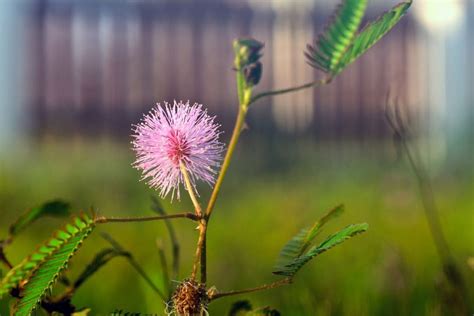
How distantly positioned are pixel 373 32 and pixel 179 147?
0.28m

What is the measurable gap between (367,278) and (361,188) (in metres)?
3.91

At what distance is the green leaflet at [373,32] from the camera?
3.26 ft

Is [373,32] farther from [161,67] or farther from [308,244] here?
[161,67]

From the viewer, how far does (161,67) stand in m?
13.6

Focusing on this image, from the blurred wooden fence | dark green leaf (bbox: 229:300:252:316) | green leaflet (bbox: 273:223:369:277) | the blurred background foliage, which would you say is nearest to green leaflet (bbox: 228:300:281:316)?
dark green leaf (bbox: 229:300:252:316)

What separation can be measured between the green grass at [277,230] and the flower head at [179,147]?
61cm

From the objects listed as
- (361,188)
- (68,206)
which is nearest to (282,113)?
(361,188)

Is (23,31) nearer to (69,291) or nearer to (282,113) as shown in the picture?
(282,113)

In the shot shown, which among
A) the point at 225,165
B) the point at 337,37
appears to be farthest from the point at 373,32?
the point at 225,165

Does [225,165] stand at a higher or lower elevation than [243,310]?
higher

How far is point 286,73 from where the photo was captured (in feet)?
46.9

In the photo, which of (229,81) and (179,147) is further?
(229,81)

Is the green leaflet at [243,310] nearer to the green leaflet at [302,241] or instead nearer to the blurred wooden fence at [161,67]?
the green leaflet at [302,241]

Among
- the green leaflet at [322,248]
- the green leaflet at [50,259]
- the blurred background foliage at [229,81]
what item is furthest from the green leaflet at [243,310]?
the blurred background foliage at [229,81]
